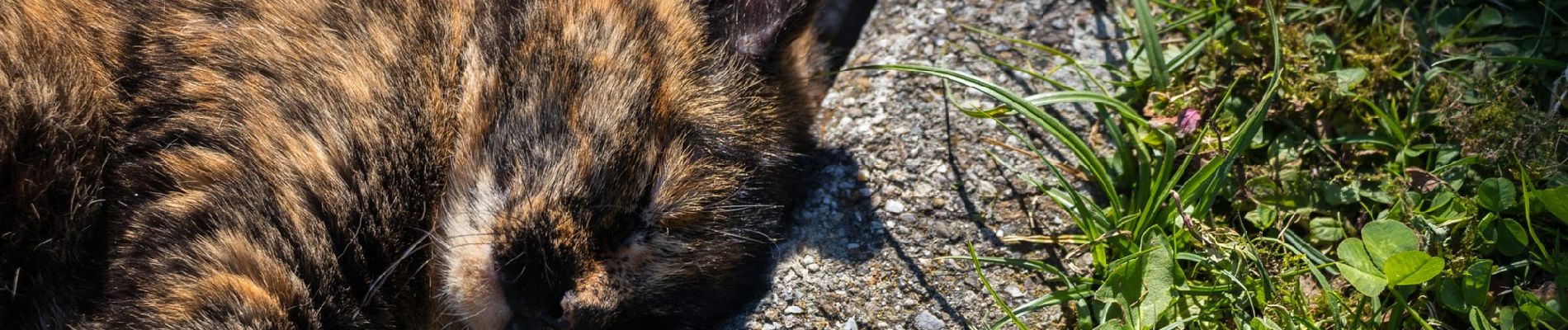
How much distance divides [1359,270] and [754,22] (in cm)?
175

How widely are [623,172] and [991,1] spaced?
150 cm

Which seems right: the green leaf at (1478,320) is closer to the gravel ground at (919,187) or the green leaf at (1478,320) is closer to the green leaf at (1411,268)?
the green leaf at (1411,268)

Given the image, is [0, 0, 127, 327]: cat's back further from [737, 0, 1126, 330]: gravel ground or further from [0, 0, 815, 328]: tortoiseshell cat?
[737, 0, 1126, 330]: gravel ground

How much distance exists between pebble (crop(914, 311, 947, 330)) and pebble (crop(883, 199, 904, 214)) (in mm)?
329

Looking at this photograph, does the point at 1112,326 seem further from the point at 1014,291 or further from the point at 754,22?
the point at 754,22

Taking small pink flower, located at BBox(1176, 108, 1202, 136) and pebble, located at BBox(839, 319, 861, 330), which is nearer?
pebble, located at BBox(839, 319, 861, 330)

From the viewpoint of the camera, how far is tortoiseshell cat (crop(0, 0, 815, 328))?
107 inches

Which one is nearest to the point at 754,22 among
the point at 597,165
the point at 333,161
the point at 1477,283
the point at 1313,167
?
the point at 597,165

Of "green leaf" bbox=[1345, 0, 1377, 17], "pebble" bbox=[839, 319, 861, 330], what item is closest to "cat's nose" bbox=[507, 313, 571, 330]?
"pebble" bbox=[839, 319, 861, 330]

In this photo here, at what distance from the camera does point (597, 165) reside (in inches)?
109

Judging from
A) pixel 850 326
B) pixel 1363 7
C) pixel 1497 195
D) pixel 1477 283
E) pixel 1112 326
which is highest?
pixel 1363 7

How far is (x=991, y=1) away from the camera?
3709 mm

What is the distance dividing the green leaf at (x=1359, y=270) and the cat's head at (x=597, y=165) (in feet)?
5.09

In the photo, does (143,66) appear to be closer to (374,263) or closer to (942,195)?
(374,263)
